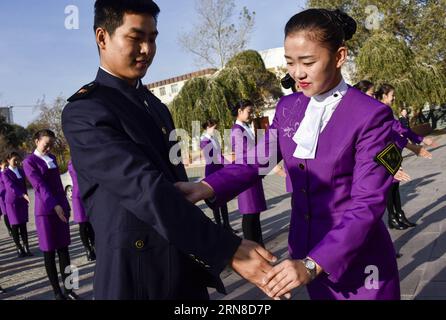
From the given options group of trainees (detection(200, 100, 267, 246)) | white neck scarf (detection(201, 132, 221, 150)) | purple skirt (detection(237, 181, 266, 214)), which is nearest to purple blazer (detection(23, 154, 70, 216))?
group of trainees (detection(200, 100, 267, 246))

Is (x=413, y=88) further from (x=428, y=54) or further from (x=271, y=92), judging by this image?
(x=271, y=92)

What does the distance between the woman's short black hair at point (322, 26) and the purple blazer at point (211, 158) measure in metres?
5.72

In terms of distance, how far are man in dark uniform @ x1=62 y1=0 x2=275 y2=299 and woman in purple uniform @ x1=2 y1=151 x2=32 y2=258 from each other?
6809 millimetres

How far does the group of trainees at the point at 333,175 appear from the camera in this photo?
1.63 metres

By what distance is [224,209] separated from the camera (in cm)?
755

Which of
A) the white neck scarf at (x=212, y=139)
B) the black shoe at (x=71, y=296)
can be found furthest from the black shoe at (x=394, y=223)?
the black shoe at (x=71, y=296)

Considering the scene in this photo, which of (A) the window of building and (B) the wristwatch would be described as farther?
(A) the window of building

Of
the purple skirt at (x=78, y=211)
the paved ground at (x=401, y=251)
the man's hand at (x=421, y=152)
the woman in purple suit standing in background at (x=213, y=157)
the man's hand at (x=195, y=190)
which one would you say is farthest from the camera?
the woman in purple suit standing in background at (x=213, y=157)

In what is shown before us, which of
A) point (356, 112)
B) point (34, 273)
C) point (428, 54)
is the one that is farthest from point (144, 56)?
point (428, 54)

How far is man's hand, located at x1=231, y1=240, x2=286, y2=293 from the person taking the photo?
1.48 m

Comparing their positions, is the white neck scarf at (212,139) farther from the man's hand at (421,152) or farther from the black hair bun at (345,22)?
the black hair bun at (345,22)

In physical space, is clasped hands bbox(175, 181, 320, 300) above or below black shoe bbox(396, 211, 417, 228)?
above

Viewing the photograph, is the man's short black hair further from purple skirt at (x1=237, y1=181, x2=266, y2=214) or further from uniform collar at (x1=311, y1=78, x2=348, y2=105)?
purple skirt at (x1=237, y1=181, x2=266, y2=214)

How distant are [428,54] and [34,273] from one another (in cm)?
2182
